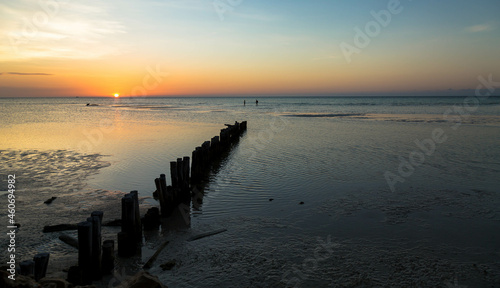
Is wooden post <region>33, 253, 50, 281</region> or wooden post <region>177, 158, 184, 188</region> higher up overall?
wooden post <region>177, 158, 184, 188</region>

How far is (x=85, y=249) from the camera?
18.2ft

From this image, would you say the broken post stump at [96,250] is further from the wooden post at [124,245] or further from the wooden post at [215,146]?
the wooden post at [215,146]

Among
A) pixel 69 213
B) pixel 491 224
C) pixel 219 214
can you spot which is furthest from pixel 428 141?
pixel 69 213

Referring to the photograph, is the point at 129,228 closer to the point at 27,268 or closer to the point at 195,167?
the point at 27,268

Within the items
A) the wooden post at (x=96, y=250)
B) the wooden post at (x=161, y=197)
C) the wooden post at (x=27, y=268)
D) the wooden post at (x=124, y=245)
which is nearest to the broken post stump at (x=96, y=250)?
the wooden post at (x=96, y=250)

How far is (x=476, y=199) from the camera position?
9.77 metres


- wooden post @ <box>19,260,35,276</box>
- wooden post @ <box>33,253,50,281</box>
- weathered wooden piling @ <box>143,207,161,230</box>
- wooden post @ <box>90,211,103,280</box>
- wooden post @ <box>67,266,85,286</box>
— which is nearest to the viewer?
wooden post @ <box>19,260,35,276</box>

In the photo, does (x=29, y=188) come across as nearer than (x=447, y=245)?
No

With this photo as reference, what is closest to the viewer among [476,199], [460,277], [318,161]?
[460,277]

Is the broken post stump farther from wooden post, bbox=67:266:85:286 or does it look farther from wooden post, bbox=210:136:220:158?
wooden post, bbox=210:136:220:158

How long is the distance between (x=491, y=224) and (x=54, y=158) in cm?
1689

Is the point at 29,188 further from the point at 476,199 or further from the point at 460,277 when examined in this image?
the point at 476,199

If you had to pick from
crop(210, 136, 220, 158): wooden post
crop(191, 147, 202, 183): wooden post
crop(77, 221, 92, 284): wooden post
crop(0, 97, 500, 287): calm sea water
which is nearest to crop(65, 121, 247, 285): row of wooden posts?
crop(77, 221, 92, 284): wooden post

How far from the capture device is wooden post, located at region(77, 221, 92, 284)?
5.52 metres
